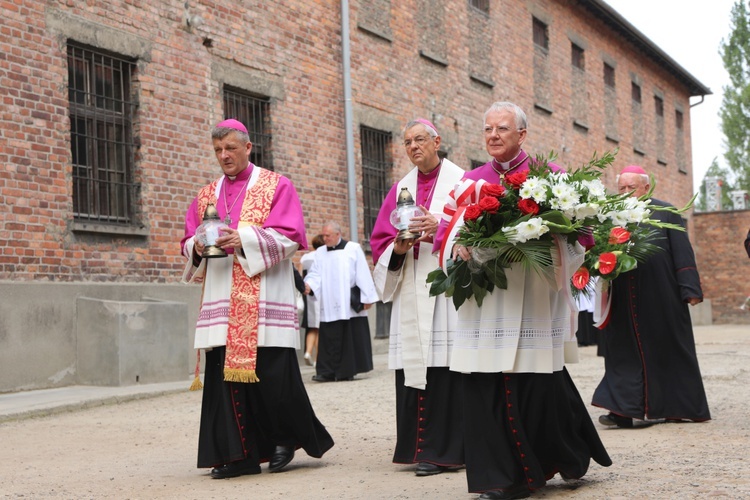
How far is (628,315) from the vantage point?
28.0 feet

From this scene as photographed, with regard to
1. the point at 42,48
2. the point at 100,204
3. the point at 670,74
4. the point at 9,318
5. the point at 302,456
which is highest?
the point at 670,74

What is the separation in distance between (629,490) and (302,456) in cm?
266

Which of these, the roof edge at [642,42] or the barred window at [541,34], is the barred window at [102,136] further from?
the roof edge at [642,42]

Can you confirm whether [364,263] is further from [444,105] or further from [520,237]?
[520,237]

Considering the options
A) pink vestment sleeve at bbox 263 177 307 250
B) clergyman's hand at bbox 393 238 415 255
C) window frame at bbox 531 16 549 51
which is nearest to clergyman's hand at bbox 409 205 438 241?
clergyman's hand at bbox 393 238 415 255

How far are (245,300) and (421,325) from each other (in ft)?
3.51

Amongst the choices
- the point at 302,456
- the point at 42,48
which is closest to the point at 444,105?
the point at 42,48

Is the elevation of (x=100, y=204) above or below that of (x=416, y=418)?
above

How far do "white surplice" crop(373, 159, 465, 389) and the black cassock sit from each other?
217 cm

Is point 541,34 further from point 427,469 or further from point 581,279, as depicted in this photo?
point 427,469

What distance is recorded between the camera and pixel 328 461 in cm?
707

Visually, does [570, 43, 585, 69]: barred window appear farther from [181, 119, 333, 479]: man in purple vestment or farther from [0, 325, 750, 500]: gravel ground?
[181, 119, 333, 479]: man in purple vestment

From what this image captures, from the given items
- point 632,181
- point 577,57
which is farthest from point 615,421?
point 577,57

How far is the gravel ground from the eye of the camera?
18.7 ft
